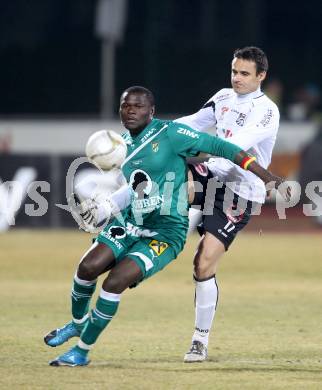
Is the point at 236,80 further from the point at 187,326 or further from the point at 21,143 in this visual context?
the point at 21,143

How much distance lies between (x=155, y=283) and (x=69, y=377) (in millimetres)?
A: 6272

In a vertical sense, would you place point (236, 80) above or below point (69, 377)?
above

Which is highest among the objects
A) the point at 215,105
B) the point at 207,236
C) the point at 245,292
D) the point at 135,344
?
the point at 215,105

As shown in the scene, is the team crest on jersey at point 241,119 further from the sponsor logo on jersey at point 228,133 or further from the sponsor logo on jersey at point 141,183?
the sponsor logo on jersey at point 141,183

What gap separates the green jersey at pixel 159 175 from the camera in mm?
8484

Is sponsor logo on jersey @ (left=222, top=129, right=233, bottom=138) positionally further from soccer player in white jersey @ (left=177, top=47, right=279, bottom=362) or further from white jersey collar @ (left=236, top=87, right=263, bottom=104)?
white jersey collar @ (left=236, top=87, right=263, bottom=104)

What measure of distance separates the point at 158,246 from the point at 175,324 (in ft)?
8.01

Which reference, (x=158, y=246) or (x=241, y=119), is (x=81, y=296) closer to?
(x=158, y=246)

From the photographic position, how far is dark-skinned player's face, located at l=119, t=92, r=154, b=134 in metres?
8.39

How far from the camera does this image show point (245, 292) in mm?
13258

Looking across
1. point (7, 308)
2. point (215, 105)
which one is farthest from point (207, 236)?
point (7, 308)

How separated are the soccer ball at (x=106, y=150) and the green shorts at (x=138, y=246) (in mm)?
473

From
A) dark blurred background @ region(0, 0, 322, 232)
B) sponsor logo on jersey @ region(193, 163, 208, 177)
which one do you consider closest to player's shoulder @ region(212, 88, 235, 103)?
sponsor logo on jersey @ region(193, 163, 208, 177)

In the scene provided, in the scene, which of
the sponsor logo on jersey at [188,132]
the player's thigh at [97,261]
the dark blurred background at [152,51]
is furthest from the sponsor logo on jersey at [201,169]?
the dark blurred background at [152,51]
